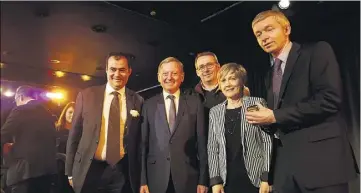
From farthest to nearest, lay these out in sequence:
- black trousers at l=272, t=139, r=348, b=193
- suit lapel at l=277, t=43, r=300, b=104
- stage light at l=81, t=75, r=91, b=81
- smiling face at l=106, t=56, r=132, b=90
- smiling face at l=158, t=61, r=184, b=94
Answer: stage light at l=81, t=75, r=91, b=81, smiling face at l=106, t=56, r=132, b=90, smiling face at l=158, t=61, r=184, b=94, suit lapel at l=277, t=43, r=300, b=104, black trousers at l=272, t=139, r=348, b=193

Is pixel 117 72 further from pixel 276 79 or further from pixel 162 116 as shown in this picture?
pixel 276 79

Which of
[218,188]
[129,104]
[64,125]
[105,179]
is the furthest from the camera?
[64,125]

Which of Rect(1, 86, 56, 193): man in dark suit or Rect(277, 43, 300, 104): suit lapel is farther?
Rect(1, 86, 56, 193): man in dark suit

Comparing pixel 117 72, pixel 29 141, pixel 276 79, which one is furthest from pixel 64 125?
pixel 276 79

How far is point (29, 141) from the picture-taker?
2.65 metres

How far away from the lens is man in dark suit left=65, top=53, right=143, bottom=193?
230 centimetres

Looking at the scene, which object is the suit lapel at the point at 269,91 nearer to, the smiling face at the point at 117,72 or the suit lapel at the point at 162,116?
the suit lapel at the point at 162,116

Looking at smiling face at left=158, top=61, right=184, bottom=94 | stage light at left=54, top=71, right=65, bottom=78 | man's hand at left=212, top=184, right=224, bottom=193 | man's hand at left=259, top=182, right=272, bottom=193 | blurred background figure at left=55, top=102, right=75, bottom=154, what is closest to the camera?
man's hand at left=259, top=182, right=272, bottom=193

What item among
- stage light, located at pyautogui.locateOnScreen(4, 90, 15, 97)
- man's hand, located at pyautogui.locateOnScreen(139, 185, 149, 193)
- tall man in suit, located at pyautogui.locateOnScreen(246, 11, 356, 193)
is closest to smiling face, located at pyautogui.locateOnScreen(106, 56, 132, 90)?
man's hand, located at pyautogui.locateOnScreen(139, 185, 149, 193)

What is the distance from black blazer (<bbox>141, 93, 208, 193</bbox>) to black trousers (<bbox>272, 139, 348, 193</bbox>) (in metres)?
0.66

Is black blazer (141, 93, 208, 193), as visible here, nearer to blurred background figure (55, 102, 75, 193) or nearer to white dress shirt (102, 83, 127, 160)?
white dress shirt (102, 83, 127, 160)

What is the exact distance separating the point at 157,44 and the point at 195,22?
1.41 ft

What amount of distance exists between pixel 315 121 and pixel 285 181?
29 cm

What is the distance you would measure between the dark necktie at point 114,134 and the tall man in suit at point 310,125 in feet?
3.61
